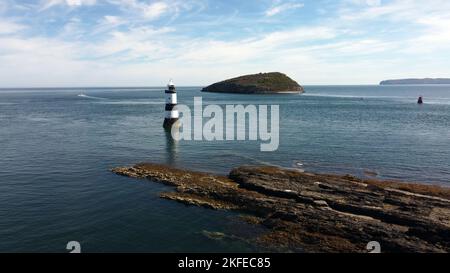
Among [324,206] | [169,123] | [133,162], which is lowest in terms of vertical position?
[324,206]

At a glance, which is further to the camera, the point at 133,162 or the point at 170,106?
the point at 170,106

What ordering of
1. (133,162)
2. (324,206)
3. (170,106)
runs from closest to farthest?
(324,206), (133,162), (170,106)

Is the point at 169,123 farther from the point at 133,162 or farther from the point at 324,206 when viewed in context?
the point at 324,206

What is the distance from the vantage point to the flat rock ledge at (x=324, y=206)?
1866cm

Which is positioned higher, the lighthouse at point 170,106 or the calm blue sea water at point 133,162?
the lighthouse at point 170,106

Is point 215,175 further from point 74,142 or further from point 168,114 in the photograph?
point 168,114

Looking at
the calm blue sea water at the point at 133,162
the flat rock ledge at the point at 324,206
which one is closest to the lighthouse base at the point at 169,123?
the calm blue sea water at the point at 133,162

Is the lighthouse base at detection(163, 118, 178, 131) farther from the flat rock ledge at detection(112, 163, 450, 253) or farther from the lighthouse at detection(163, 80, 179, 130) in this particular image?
the flat rock ledge at detection(112, 163, 450, 253)

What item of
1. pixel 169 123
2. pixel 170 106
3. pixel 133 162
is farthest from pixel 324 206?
pixel 170 106

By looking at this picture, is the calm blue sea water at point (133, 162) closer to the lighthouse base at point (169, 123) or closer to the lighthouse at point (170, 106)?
the lighthouse base at point (169, 123)

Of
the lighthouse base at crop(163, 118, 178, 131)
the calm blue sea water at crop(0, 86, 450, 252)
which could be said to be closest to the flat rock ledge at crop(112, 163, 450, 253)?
the calm blue sea water at crop(0, 86, 450, 252)

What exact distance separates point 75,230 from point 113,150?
24.3m

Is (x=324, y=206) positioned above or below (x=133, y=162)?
below

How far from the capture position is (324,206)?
75.2ft
